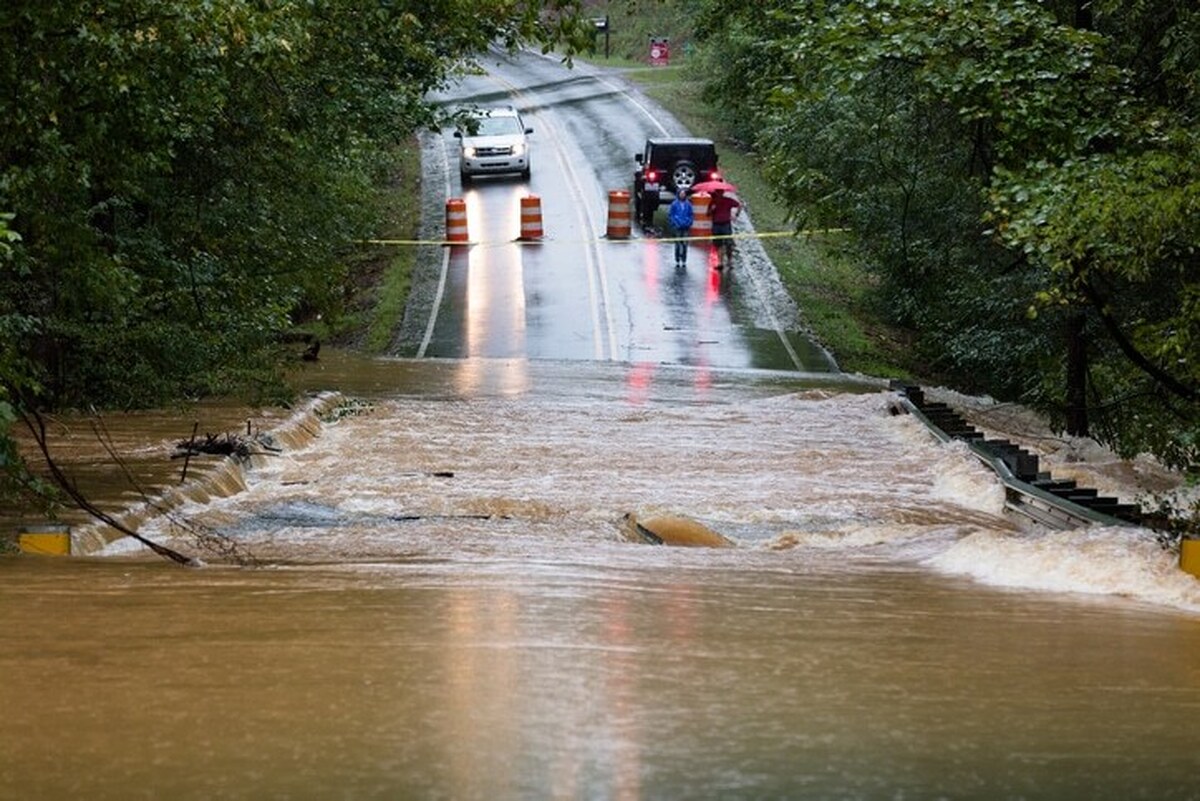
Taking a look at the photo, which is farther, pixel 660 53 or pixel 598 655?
pixel 660 53

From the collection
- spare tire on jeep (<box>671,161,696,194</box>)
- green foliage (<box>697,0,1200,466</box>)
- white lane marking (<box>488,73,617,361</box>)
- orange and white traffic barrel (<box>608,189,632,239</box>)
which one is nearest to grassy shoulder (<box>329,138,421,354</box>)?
white lane marking (<box>488,73,617,361</box>)

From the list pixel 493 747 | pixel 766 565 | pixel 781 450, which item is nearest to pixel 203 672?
pixel 493 747

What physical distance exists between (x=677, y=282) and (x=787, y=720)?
32115mm

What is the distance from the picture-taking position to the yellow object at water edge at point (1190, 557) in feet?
40.0

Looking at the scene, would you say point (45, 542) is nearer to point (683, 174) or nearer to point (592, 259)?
point (592, 259)

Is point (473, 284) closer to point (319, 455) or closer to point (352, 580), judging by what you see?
point (319, 455)

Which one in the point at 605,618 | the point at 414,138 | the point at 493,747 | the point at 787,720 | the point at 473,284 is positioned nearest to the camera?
the point at 493,747

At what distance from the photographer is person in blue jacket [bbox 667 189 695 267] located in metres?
41.8

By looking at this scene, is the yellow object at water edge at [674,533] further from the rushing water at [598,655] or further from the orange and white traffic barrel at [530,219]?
the orange and white traffic barrel at [530,219]

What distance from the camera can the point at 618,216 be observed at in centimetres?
4456

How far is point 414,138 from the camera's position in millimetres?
58406

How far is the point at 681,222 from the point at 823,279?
345 centimetres

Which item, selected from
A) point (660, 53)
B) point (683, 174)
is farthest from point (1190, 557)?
point (660, 53)

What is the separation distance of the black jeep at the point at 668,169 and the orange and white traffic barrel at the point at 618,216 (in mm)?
1692
